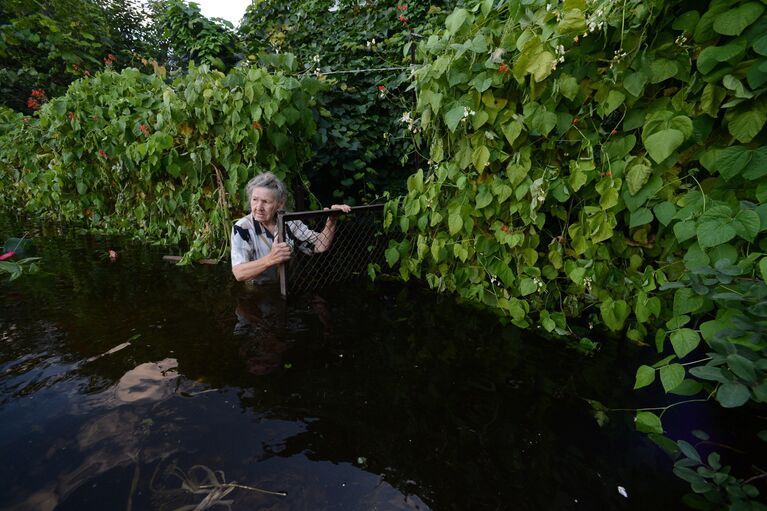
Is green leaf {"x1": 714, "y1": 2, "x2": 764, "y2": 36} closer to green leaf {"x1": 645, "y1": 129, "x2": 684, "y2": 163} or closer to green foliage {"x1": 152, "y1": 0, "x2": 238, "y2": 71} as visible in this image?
green leaf {"x1": 645, "y1": 129, "x2": 684, "y2": 163}

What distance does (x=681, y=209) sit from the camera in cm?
169

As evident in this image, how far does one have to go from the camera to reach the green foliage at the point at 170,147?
10.7 ft

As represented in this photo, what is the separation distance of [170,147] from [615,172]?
397 cm

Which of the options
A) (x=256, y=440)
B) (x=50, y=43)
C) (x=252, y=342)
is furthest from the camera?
(x=50, y=43)

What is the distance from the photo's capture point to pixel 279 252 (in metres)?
2.80

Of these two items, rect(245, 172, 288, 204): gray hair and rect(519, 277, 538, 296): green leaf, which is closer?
rect(519, 277, 538, 296): green leaf

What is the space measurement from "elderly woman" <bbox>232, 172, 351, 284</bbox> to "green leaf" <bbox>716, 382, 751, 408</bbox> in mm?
2483

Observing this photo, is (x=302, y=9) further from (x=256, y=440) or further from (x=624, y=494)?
(x=624, y=494)

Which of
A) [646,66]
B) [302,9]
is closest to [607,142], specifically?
[646,66]

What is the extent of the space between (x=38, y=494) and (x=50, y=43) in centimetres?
1201

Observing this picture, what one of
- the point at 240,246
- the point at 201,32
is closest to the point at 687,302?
the point at 240,246

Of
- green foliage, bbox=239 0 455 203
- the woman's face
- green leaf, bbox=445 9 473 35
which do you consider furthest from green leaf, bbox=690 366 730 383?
the woman's face

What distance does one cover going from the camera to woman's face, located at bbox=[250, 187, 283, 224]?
303 cm

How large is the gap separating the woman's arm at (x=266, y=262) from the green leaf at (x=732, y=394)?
2.45m
